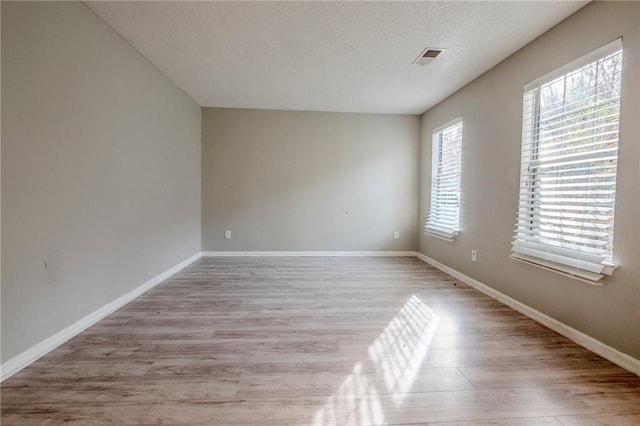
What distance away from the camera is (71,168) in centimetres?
188

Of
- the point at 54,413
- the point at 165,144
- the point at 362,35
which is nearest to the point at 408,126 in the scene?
→ the point at 362,35

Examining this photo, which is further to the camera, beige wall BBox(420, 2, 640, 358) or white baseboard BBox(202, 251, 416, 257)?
white baseboard BBox(202, 251, 416, 257)

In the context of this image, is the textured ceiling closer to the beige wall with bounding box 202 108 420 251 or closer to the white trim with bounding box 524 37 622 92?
the white trim with bounding box 524 37 622 92

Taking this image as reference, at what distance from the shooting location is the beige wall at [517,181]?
1610 mm

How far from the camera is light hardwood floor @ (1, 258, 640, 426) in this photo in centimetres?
126

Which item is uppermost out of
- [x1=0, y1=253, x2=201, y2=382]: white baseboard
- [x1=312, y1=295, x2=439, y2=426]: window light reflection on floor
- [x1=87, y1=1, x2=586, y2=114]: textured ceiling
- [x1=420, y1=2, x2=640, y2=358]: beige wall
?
[x1=87, y1=1, x2=586, y2=114]: textured ceiling

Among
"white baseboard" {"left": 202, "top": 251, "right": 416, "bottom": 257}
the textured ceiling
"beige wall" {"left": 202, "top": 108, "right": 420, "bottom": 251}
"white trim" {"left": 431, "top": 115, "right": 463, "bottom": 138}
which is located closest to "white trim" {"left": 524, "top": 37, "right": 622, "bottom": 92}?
the textured ceiling

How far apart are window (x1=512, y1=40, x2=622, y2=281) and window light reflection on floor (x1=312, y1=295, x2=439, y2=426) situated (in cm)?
108

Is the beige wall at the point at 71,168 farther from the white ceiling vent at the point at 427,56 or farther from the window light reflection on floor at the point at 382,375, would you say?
the white ceiling vent at the point at 427,56

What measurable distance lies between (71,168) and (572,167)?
3.59 m

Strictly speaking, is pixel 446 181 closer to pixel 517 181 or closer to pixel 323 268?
pixel 517 181

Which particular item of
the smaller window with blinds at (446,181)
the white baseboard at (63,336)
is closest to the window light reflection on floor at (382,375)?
the white baseboard at (63,336)

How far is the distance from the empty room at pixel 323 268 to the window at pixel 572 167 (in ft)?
0.05

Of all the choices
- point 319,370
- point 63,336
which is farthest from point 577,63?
point 63,336
